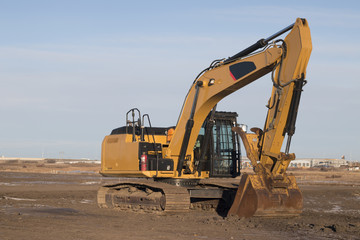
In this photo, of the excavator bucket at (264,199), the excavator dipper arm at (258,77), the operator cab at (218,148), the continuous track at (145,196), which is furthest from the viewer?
the operator cab at (218,148)

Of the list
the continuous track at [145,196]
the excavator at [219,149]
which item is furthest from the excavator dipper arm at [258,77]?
the continuous track at [145,196]

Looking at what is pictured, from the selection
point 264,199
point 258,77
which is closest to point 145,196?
point 264,199

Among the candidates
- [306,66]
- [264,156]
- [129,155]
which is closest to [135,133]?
[129,155]

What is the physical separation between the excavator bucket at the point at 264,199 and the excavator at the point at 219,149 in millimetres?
26

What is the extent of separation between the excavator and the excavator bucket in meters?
0.03

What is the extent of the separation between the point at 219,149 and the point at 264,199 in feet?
11.4

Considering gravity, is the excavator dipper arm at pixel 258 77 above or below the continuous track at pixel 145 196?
above

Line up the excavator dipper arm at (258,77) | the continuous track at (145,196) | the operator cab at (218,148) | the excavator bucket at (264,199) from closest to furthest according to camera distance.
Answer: the excavator dipper arm at (258,77), the excavator bucket at (264,199), the continuous track at (145,196), the operator cab at (218,148)

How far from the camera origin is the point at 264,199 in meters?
14.8

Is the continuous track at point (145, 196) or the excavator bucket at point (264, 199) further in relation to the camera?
the continuous track at point (145, 196)

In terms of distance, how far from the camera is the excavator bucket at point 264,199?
48.4ft

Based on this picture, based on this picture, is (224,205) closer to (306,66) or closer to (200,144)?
(200,144)

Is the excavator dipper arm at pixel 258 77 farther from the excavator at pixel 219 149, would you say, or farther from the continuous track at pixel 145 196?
the continuous track at pixel 145 196

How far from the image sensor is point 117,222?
15188mm
